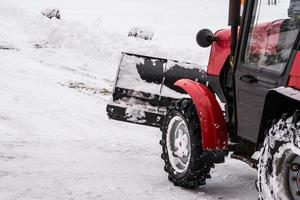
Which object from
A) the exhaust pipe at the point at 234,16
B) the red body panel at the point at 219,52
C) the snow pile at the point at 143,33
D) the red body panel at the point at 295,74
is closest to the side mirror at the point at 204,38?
the red body panel at the point at 219,52

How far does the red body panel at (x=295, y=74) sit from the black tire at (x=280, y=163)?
0.75 ft

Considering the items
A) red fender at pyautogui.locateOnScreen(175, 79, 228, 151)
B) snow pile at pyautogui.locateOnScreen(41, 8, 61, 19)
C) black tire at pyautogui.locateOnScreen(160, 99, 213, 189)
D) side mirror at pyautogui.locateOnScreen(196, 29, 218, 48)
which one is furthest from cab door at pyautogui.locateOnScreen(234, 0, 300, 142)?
snow pile at pyautogui.locateOnScreen(41, 8, 61, 19)

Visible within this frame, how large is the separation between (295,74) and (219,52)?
1.46 meters

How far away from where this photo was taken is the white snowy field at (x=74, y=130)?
14.7 feet

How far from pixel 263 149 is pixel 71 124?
3860 millimetres

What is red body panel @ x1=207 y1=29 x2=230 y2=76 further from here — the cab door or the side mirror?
the cab door

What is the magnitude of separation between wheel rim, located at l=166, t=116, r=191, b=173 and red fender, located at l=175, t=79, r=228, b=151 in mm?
265

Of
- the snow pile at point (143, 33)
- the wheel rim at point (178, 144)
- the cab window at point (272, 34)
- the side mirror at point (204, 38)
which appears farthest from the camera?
the snow pile at point (143, 33)

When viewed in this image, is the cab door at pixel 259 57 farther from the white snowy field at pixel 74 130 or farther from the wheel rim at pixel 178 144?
the white snowy field at pixel 74 130

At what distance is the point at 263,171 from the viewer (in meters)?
3.46

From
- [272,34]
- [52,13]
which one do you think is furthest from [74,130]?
[52,13]

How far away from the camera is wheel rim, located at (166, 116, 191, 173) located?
15.4 feet

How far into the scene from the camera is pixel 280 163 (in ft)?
11.1

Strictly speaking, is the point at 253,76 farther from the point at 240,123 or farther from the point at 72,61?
the point at 72,61
